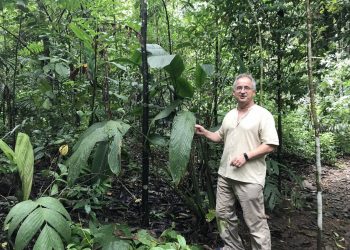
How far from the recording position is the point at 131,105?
15.2 ft

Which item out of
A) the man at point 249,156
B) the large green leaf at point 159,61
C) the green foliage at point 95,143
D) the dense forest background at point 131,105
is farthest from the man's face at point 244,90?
the green foliage at point 95,143

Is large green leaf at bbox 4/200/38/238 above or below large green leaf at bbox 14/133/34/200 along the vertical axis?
below

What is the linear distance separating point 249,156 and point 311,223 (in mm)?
1888

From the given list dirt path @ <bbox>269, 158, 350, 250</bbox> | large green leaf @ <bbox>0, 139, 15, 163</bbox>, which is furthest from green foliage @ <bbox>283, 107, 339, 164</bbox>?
large green leaf @ <bbox>0, 139, 15, 163</bbox>

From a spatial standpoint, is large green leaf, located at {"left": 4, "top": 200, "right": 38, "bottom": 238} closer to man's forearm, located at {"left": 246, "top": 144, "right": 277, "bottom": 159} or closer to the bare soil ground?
the bare soil ground

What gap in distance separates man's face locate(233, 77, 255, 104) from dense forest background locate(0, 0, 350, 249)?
0.28 m

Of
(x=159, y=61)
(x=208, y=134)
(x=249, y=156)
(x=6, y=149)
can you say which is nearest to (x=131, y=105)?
(x=208, y=134)

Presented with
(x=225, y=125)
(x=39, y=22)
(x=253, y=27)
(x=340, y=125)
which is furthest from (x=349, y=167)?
(x=39, y=22)

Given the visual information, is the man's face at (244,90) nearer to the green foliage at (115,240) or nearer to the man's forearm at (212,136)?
the man's forearm at (212,136)

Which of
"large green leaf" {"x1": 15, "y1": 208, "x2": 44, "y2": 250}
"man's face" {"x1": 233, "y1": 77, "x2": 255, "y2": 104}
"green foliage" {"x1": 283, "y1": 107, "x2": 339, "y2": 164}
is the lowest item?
"large green leaf" {"x1": 15, "y1": 208, "x2": 44, "y2": 250}

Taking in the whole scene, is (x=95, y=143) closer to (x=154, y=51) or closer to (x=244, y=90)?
(x=154, y=51)

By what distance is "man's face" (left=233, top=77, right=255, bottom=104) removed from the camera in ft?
9.79

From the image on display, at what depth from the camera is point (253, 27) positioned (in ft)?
13.6

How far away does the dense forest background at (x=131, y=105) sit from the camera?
2754 millimetres
